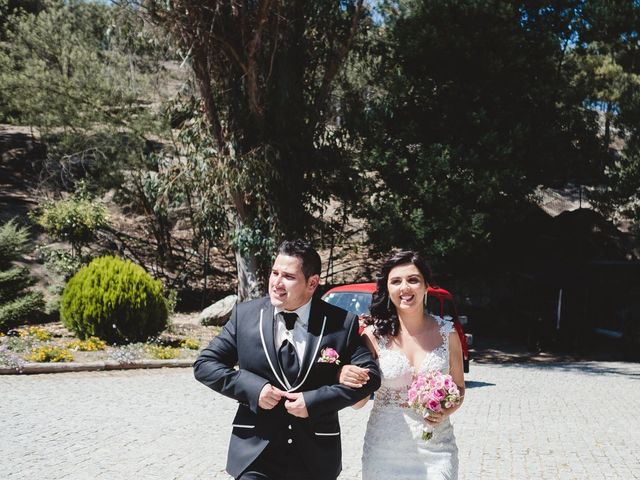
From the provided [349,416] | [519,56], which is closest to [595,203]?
[519,56]

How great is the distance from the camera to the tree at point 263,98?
17.4 m

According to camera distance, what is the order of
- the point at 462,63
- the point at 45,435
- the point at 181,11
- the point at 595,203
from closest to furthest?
the point at 45,435 → the point at 181,11 → the point at 462,63 → the point at 595,203

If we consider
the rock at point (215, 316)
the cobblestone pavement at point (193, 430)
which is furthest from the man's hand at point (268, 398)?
the rock at point (215, 316)

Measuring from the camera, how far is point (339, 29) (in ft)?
61.9

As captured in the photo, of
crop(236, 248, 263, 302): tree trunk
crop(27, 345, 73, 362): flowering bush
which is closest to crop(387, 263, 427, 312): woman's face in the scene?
crop(27, 345, 73, 362): flowering bush

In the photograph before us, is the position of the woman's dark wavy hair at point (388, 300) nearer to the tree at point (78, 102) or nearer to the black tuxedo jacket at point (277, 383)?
the black tuxedo jacket at point (277, 383)

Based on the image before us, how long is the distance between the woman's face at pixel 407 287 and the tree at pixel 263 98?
45.3 ft

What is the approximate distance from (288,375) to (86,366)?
35.3ft

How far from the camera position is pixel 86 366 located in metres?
13.1

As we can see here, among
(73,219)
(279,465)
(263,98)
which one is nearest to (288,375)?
(279,465)

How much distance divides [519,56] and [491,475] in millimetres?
14977

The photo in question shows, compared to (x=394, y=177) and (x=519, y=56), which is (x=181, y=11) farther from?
(x=519, y=56)

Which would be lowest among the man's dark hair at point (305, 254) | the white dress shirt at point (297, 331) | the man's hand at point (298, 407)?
the man's hand at point (298, 407)

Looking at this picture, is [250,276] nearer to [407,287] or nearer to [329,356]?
[407,287]
